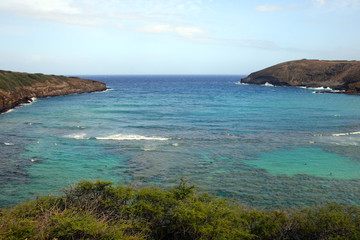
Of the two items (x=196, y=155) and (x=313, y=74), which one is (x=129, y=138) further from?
(x=313, y=74)

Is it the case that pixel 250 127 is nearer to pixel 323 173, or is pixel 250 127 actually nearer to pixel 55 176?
pixel 323 173

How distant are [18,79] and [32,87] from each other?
166 inches

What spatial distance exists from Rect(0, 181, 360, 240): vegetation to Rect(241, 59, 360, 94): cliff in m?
104

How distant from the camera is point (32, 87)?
7788cm

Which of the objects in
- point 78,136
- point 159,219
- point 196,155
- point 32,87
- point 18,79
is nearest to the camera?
point 159,219

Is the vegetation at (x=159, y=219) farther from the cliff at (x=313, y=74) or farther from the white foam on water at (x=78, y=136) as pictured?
the cliff at (x=313, y=74)

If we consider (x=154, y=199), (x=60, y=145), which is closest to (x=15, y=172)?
(x=60, y=145)

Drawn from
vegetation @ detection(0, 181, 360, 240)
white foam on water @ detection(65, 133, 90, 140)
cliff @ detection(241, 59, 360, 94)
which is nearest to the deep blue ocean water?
white foam on water @ detection(65, 133, 90, 140)

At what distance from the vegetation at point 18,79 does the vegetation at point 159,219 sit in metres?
56.3

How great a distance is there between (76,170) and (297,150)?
20532mm

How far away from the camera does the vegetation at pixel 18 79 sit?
63.7 meters

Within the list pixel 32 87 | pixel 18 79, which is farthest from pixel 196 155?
pixel 32 87

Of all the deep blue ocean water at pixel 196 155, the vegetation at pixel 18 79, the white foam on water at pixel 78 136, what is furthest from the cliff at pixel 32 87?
the white foam on water at pixel 78 136

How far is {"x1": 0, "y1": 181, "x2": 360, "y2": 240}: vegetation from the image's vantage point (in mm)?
11117
